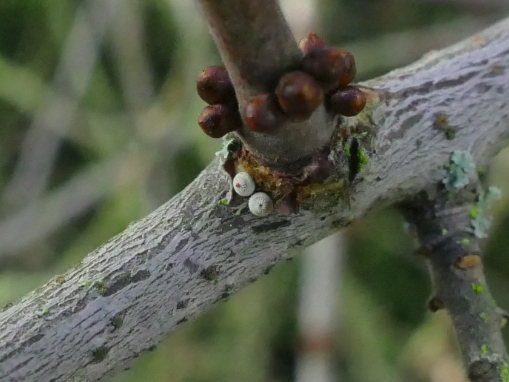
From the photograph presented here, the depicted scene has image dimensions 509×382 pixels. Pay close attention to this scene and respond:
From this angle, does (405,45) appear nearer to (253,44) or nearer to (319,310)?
(319,310)

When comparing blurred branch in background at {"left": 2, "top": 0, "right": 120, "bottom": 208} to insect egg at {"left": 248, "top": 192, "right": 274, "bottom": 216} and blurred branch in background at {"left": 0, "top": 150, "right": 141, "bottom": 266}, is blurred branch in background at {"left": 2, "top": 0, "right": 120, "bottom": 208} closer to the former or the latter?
blurred branch in background at {"left": 0, "top": 150, "right": 141, "bottom": 266}

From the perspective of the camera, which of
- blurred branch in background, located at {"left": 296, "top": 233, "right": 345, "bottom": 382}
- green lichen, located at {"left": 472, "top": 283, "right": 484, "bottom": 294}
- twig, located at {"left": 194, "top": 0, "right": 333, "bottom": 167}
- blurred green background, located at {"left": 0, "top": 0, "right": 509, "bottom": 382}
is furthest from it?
blurred green background, located at {"left": 0, "top": 0, "right": 509, "bottom": 382}

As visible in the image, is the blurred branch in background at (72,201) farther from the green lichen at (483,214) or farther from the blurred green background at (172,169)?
the green lichen at (483,214)

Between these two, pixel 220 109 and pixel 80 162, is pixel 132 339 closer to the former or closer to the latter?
pixel 220 109

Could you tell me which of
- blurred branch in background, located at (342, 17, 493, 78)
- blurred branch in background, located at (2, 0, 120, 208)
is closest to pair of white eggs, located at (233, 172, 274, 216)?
blurred branch in background, located at (342, 17, 493, 78)

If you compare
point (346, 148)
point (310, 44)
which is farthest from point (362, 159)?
point (310, 44)

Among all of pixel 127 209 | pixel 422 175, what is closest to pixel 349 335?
pixel 127 209

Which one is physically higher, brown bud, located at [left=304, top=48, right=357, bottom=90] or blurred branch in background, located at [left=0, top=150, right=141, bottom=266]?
brown bud, located at [left=304, top=48, right=357, bottom=90]
